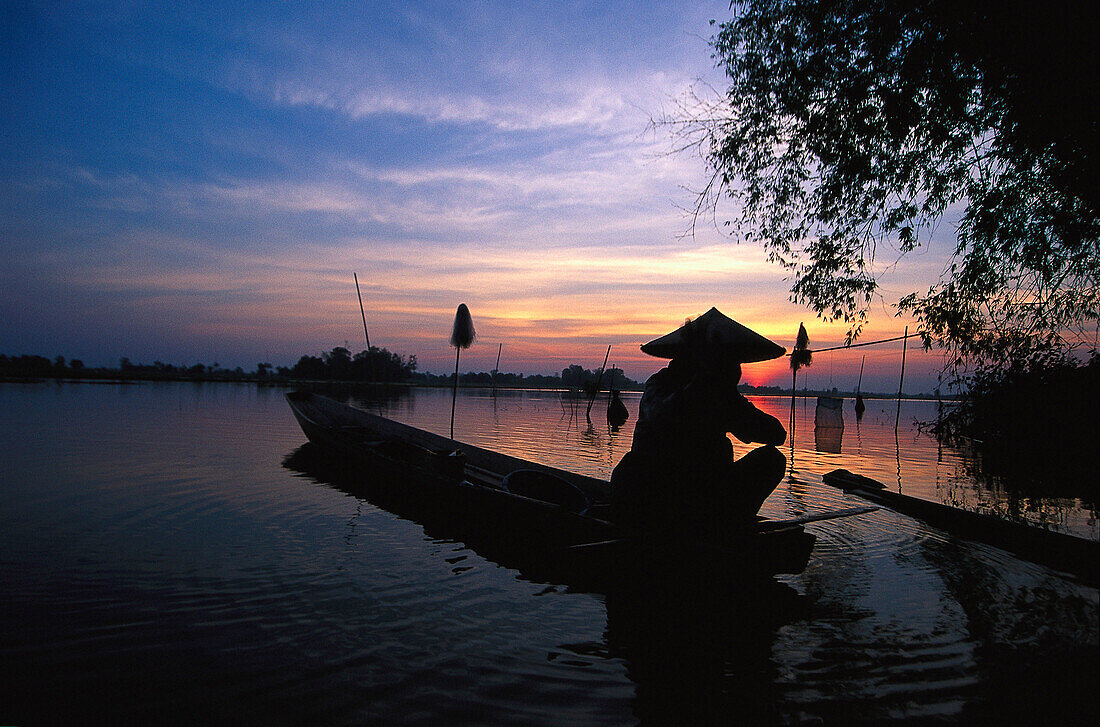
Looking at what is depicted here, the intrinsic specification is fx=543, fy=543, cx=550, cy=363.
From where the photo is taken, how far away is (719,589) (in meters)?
4.72

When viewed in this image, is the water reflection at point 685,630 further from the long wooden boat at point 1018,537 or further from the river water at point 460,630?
the long wooden boat at point 1018,537

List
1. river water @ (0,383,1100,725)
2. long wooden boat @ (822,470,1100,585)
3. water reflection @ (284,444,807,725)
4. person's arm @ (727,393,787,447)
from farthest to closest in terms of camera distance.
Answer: long wooden boat @ (822,470,1100,585), person's arm @ (727,393,787,447), water reflection @ (284,444,807,725), river water @ (0,383,1100,725)

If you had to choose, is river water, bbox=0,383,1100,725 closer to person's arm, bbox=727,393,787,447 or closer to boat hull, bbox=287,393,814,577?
boat hull, bbox=287,393,814,577

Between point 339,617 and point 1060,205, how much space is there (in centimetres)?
916

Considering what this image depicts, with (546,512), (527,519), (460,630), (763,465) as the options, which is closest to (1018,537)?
(763,465)

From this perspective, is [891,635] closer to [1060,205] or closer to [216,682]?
[216,682]

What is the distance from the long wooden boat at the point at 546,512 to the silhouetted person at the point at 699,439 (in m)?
0.23

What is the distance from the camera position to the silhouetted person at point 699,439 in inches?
166

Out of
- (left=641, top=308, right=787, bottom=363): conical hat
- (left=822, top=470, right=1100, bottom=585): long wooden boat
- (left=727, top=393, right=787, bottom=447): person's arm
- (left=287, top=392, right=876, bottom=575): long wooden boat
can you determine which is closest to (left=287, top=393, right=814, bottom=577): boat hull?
(left=287, top=392, right=876, bottom=575): long wooden boat

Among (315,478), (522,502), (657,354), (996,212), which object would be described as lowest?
(315,478)

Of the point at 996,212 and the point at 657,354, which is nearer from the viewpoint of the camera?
the point at 657,354

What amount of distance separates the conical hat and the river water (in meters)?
2.07

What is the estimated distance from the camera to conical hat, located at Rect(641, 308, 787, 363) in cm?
421

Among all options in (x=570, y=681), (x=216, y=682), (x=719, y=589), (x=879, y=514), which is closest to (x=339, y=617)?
(x=216, y=682)
